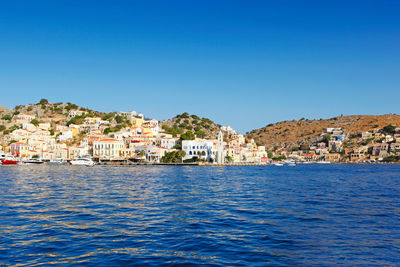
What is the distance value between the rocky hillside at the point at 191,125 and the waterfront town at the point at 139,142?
20.4 inches

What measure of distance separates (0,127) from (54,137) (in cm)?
2641

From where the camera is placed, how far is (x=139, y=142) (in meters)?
114

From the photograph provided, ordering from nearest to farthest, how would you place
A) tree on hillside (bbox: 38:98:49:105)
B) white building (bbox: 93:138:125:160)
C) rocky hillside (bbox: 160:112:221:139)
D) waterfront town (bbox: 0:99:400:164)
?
white building (bbox: 93:138:125:160)
waterfront town (bbox: 0:99:400:164)
rocky hillside (bbox: 160:112:221:139)
tree on hillside (bbox: 38:98:49:105)

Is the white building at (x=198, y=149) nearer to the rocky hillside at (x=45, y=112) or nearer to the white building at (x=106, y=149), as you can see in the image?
the white building at (x=106, y=149)

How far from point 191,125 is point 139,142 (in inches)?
1947

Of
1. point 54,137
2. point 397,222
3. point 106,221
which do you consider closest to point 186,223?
point 106,221

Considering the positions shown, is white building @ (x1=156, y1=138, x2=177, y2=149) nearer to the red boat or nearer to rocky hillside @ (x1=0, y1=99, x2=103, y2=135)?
the red boat

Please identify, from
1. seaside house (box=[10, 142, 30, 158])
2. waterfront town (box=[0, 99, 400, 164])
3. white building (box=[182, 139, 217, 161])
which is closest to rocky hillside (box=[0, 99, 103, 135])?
waterfront town (box=[0, 99, 400, 164])

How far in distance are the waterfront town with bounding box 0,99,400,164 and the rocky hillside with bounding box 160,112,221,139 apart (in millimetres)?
519

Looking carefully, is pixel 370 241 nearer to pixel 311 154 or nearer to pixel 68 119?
pixel 68 119

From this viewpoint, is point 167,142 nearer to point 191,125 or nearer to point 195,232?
point 191,125

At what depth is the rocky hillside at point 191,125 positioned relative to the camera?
151775mm

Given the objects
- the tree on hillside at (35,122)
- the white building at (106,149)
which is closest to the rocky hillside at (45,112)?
the tree on hillside at (35,122)

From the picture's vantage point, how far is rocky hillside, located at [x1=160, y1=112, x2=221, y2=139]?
15177 cm
